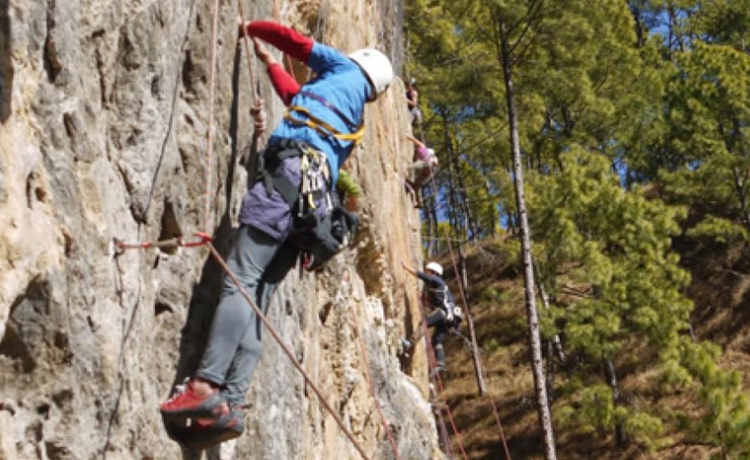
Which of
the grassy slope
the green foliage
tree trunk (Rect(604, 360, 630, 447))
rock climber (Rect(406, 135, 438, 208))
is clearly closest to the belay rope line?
rock climber (Rect(406, 135, 438, 208))

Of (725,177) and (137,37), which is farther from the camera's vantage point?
(725,177)

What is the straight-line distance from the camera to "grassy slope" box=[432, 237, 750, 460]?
64.6 feet

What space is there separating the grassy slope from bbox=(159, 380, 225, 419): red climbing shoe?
556 inches

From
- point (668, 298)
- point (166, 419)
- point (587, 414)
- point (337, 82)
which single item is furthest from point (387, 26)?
point (166, 419)

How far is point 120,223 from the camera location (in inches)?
157

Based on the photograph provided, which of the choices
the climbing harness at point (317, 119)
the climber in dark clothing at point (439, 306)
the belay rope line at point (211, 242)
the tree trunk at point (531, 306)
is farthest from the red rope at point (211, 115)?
the tree trunk at point (531, 306)

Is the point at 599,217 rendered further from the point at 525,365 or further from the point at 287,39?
the point at 287,39

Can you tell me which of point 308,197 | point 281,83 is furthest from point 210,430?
point 281,83

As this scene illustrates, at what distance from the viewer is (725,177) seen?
20.4 m

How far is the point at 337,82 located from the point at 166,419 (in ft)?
7.42

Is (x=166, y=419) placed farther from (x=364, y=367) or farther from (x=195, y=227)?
(x=364, y=367)

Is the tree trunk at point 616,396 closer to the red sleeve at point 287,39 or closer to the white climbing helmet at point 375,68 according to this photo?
the white climbing helmet at point 375,68

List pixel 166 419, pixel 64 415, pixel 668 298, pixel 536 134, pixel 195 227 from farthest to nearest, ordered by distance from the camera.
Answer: pixel 536 134, pixel 668 298, pixel 195 227, pixel 166 419, pixel 64 415

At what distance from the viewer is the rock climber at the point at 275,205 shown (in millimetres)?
4305
